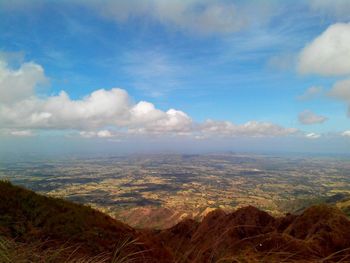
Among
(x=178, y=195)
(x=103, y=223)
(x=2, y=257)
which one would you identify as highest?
(x=2, y=257)

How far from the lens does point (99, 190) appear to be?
134 m

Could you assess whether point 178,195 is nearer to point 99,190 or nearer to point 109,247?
point 99,190

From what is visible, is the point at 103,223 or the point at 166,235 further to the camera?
the point at 166,235

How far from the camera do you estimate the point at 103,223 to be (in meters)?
17.9

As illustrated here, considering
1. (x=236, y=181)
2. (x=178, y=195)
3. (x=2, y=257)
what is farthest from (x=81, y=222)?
(x=236, y=181)

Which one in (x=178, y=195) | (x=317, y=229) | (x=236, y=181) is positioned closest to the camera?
(x=317, y=229)

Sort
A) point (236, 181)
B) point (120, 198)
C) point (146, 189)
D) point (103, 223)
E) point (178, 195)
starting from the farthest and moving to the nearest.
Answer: point (236, 181)
point (146, 189)
point (178, 195)
point (120, 198)
point (103, 223)

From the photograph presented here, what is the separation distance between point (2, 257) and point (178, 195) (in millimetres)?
146994

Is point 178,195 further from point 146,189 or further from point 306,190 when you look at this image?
point 306,190

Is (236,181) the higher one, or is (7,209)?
(7,209)

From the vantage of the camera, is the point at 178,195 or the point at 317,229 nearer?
the point at 317,229

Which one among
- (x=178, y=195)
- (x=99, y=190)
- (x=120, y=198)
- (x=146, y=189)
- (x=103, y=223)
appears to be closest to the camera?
(x=103, y=223)

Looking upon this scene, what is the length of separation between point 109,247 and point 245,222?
1907cm

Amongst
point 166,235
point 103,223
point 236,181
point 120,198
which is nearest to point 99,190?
point 120,198
